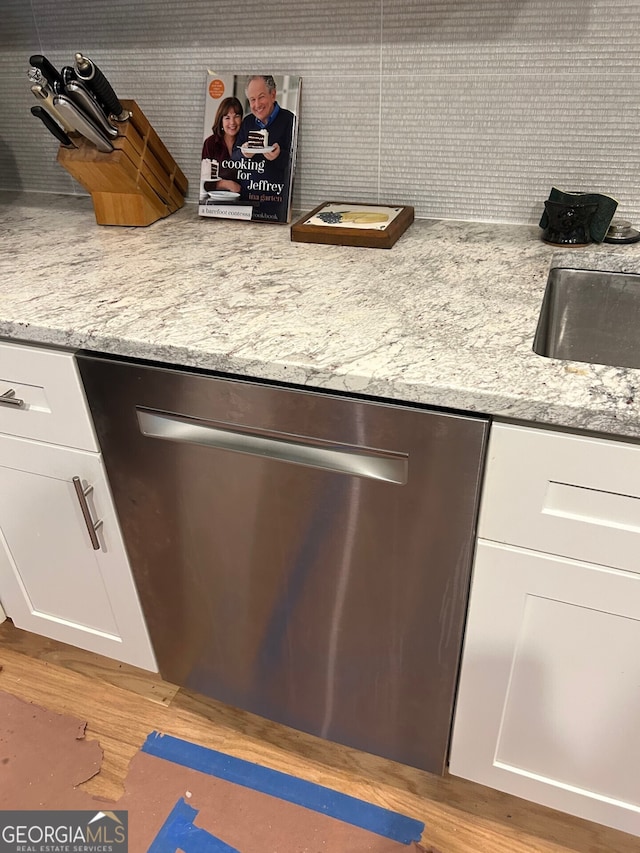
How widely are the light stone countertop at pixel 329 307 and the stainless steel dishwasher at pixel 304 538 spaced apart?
5 centimetres

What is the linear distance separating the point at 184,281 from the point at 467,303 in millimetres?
490

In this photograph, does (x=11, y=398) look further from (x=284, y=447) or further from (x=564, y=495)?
(x=564, y=495)

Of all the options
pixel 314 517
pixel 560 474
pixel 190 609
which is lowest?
pixel 190 609

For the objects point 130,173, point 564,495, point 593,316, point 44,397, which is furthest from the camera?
point 130,173

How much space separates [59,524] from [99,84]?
32.9 inches

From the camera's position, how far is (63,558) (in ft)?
4.28

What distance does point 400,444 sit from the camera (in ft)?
2.82

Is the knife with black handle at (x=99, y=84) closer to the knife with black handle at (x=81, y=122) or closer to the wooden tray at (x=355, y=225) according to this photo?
the knife with black handle at (x=81, y=122)

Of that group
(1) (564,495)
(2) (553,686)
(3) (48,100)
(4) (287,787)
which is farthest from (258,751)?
(3) (48,100)

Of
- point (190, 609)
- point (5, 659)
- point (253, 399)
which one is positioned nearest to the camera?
point (253, 399)

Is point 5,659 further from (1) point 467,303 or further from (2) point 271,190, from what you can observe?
(1) point 467,303

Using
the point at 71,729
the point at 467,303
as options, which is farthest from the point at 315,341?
the point at 71,729

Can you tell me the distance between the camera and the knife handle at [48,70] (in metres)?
1.13

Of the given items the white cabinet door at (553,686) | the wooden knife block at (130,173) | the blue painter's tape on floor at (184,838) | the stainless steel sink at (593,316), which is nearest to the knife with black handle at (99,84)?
the wooden knife block at (130,173)
